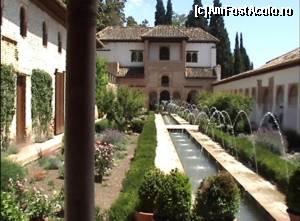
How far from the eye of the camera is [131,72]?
47594 millimetres

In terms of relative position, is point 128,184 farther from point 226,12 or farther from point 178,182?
point 226,12

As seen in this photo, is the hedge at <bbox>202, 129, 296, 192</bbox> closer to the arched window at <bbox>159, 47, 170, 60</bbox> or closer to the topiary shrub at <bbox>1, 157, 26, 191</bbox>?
the topiary shrub at <bbox>1, 157, 26, 191</bbox>

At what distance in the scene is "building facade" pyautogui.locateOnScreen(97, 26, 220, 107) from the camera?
46844mm

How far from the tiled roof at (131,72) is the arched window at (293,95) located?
27260 mm

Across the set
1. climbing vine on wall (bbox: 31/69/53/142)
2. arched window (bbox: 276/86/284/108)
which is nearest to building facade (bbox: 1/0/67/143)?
climbing vine on wall (bbox: 31/69/53/142)

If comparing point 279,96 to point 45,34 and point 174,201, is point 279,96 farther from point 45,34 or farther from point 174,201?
point 174,201

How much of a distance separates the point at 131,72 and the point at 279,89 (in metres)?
26.5

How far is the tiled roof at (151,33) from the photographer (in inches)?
1871

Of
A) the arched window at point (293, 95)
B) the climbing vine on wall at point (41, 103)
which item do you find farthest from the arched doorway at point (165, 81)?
the climbing vine on wall at point (41, 103)

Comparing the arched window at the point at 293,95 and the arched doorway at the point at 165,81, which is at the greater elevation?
the arched doorway at the point at 165,81

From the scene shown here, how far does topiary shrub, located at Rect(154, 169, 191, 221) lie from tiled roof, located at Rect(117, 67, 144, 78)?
41.8 meters

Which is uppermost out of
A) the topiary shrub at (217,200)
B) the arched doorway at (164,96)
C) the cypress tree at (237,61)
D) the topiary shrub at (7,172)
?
the cypress tree at (237,61)

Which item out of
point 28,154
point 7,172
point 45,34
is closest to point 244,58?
point 45,34

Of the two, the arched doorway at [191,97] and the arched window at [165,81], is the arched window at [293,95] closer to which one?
the arched doorway at [191,97]
